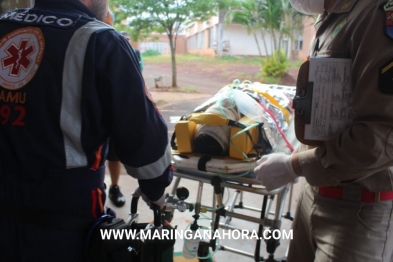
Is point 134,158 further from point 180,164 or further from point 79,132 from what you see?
point 180,164

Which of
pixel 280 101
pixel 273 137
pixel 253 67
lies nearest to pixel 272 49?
pixel 253 67

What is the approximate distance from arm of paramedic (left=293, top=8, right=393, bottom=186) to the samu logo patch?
2.72 feet

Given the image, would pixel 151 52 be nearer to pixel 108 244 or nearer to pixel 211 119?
pixel 211 119

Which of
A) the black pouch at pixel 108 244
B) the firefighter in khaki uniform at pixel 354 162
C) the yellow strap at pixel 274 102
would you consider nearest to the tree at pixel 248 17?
the yellow strap at pixel 274 102

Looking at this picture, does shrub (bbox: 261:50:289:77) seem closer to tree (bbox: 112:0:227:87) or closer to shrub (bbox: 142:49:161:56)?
tree (bbox: 112:0:227:87)

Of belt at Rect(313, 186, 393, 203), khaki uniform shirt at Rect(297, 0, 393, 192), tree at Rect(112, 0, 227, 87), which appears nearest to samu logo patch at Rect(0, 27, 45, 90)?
khaki uniform shirt at Rect(297, 0, 393, 192)

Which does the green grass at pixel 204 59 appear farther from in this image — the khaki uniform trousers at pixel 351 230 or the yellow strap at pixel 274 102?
the khaki uniform trousers at pixel 351 230

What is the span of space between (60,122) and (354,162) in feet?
2.56

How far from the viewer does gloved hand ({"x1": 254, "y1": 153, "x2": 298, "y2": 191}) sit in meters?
1.10

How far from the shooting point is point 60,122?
36.2 inches

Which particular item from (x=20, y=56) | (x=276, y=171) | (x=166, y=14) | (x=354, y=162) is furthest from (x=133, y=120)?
(x=166, y=14)

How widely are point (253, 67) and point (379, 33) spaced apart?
3.51m

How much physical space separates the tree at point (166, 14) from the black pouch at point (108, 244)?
13.9 ft

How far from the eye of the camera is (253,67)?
4270mm
